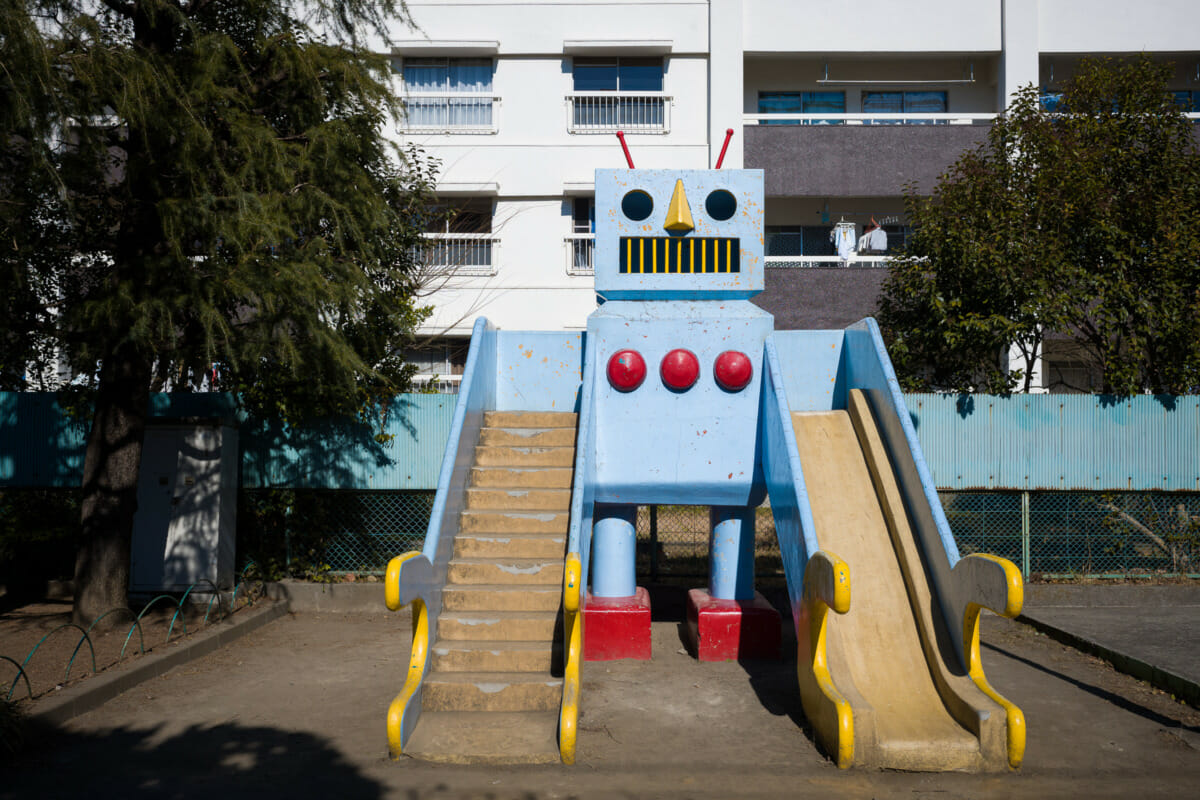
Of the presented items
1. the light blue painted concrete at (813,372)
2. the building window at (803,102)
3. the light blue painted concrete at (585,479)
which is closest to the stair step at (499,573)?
the light blue painted concrete at (585,479)

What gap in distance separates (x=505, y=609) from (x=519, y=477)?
1.20m

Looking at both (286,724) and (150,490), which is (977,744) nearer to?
(286,724)

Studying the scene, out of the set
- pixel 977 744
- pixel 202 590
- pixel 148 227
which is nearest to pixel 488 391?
pixel 148 227

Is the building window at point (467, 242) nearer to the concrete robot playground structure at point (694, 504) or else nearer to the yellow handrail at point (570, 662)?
the concrete robot playground structure at point (694, 504)

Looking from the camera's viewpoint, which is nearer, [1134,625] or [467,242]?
[1134,625]

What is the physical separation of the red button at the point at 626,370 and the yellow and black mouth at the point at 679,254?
724 millimetres

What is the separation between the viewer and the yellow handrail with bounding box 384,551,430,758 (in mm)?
4816

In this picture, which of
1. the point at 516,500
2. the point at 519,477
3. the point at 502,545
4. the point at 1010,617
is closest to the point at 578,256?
the point at 519,477

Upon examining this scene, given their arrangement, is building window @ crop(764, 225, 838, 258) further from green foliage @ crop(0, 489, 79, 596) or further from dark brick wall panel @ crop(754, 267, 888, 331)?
green foliage @ crop(0, 489, 79, 596)

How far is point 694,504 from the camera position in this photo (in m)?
6.95

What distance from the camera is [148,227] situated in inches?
309

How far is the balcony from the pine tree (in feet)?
32.8

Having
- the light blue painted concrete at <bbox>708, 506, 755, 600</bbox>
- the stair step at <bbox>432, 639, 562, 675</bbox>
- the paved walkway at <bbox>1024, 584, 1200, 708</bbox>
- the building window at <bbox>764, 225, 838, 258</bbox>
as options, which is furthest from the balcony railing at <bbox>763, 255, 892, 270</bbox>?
the stair step at <bbox>432, 639, 562, 675</bbox>

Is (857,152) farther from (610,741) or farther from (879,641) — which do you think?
(610,741)
